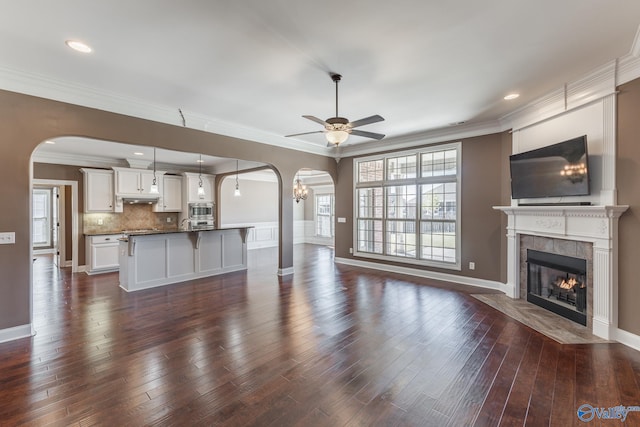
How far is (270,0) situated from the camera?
6.98 feet

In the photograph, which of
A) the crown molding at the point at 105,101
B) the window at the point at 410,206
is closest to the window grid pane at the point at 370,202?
the window at the point at 410,206

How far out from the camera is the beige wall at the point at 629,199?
10.0 feet

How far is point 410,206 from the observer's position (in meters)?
6.38

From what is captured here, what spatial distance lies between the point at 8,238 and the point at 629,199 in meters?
6.88

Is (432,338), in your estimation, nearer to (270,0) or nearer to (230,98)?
(270,0)

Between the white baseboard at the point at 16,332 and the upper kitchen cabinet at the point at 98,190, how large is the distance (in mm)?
4329

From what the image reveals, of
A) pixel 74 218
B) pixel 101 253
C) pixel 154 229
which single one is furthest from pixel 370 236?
pixel 74 218

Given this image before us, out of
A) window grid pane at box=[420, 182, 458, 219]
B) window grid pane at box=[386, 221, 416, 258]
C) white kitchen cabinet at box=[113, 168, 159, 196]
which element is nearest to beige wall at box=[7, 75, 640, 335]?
window grid pane at box=[420, 182, 458, 219]

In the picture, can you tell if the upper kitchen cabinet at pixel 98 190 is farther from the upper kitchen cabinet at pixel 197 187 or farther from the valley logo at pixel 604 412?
the valley logo at pixel 604 412

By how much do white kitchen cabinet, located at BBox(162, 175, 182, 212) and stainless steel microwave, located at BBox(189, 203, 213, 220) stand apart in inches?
14.3

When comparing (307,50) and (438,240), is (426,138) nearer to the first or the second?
(438,240)

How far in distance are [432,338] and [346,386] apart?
135 cm

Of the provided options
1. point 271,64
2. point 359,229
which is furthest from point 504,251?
point 271,64

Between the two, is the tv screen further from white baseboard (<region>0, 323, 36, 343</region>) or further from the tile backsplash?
the tile backsplash
